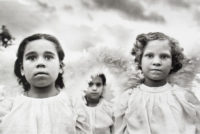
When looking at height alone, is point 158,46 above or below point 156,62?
above

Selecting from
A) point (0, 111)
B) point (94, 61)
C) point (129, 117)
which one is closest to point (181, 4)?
point (94, 61)

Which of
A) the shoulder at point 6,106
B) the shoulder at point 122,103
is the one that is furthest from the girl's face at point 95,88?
the shoulder at point 6,106

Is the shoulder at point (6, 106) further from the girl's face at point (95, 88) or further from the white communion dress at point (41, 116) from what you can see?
the girl's face at point (95, 88)

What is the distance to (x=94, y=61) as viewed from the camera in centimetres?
425

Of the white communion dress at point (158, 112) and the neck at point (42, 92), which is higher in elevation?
the neck at point (42, 92)

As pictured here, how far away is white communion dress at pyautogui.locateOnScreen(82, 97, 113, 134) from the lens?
151 inches

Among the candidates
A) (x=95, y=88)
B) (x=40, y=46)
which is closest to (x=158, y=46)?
(x=95, y=88)

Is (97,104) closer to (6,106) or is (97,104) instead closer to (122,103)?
(122,103)

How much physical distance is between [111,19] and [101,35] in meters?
0.25

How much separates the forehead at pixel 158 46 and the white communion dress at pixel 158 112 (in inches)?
13.9

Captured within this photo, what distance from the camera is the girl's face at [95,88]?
4.02m

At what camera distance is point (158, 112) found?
3.45 m

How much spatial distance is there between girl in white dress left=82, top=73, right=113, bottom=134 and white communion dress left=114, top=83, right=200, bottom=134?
0.97 feet

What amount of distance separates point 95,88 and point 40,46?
83cm
